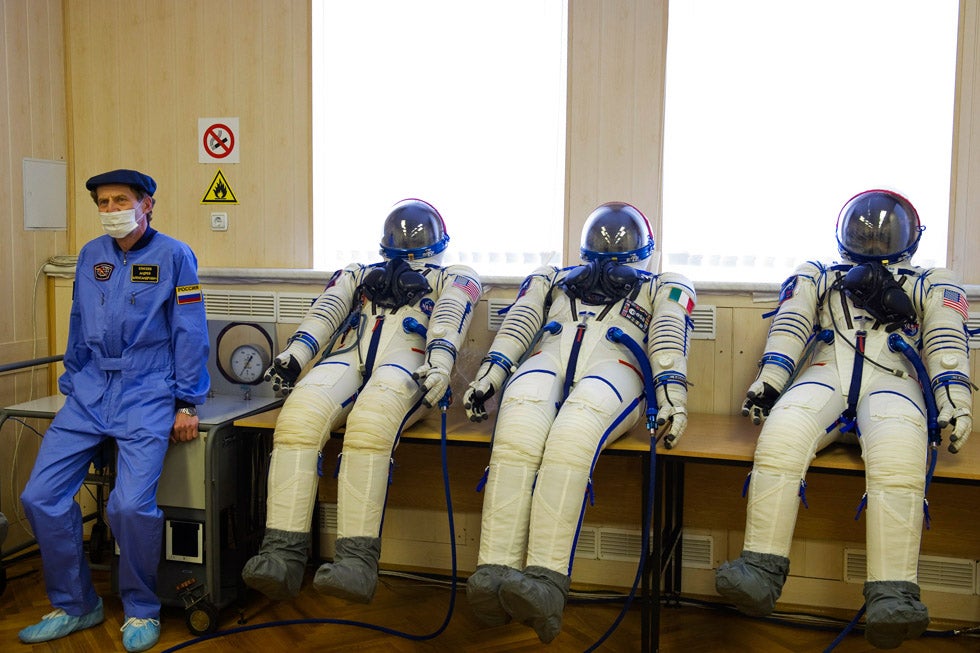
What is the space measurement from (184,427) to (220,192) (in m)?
1.25

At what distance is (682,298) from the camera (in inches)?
115

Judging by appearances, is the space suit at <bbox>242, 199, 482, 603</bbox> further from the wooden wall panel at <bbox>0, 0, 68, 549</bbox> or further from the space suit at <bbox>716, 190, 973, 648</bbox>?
the wooden wall panel at <bbox>0, 0, 68, 549</bbox>

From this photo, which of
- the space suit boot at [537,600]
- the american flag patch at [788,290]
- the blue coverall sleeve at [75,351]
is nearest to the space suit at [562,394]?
the space suit boot at [537,600]

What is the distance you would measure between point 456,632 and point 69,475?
4.56 feet

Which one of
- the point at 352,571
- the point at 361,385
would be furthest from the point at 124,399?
the point at 352,571

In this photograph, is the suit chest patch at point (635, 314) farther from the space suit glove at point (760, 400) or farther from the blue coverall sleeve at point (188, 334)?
the blue coverall sleeve at point (188, 334)

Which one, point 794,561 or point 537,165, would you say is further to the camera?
point 537,165

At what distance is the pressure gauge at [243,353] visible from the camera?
11.7 ft

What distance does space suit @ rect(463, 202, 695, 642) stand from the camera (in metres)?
2.46

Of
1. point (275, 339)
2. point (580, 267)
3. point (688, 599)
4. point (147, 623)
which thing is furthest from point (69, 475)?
point (688, 599)

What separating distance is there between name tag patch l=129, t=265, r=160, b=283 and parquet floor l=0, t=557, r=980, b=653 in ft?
3.82

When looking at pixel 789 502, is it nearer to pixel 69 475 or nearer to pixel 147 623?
pixel 147 623

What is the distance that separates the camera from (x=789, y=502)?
97.0 inches

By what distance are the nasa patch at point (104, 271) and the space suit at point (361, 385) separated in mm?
646
